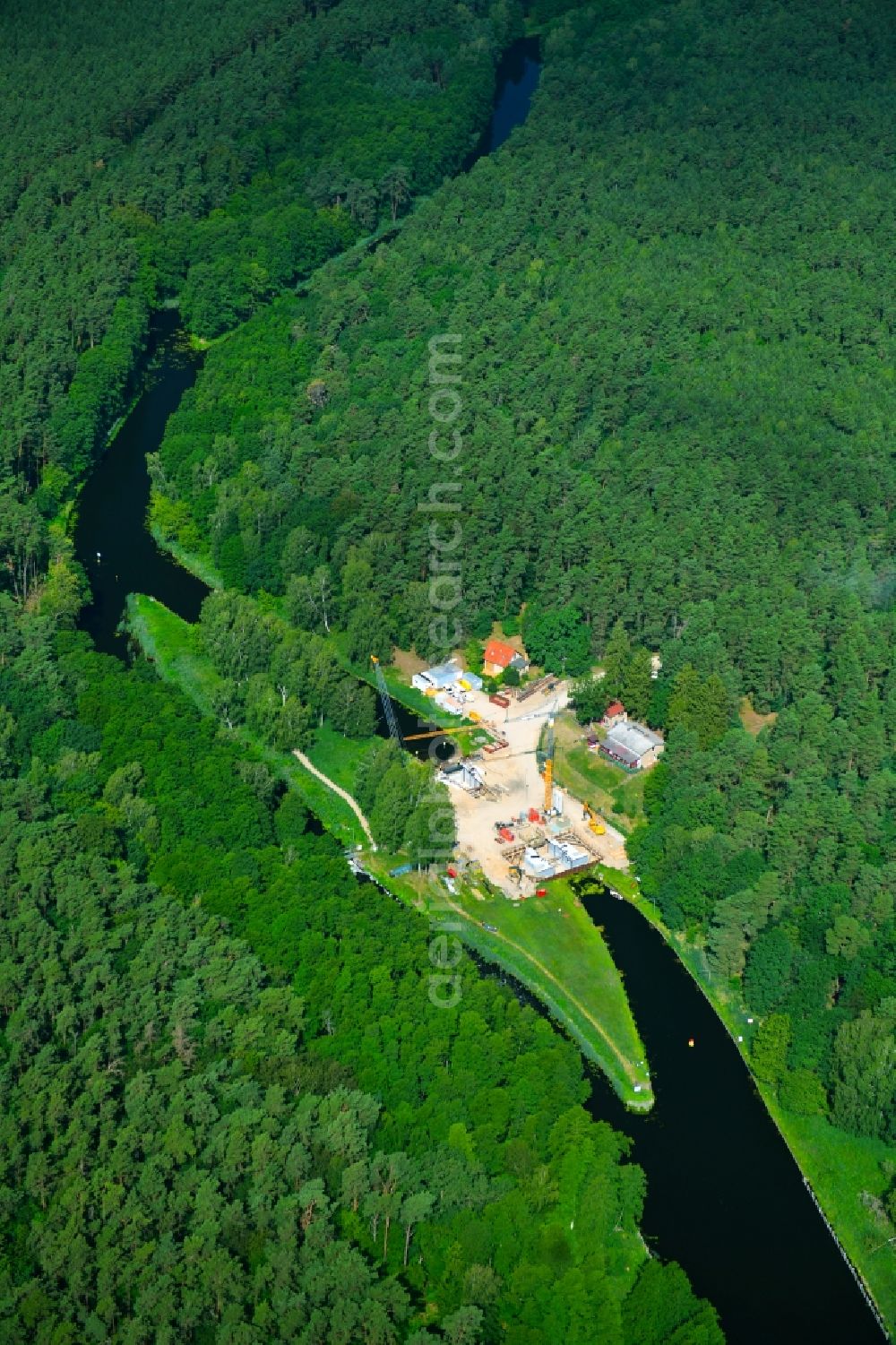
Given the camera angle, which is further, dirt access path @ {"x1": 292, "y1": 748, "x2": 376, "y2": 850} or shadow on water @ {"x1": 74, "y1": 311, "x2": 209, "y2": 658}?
shadow on water @ {"x1": 74, "y1": 311, "x2": 209, "y2": 658}

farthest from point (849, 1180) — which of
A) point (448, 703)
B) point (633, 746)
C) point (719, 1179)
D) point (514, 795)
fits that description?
point (448, 703)

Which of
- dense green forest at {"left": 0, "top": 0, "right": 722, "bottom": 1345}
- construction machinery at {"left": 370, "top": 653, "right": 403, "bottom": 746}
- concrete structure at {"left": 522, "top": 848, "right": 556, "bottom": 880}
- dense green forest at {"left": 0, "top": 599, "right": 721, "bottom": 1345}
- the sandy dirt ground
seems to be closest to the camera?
dense green forest at {"left": 0, "top": 599, "right": 721, "bottom": 1345}

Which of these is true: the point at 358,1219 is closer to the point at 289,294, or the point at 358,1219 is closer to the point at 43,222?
the point at 289,294

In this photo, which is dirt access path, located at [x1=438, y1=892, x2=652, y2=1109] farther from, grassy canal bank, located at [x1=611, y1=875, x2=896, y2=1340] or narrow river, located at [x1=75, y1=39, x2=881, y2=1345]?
grassy canal bank, located at [x1=611, y1=875, x2=896, y2=1340]

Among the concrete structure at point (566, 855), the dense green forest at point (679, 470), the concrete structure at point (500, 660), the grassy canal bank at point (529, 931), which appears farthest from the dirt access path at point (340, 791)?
the concrete structure at point (500, 660)

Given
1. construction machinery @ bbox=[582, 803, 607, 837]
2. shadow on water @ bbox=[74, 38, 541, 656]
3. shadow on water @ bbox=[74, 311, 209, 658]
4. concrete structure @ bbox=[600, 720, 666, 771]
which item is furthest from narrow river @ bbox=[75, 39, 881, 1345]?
shadow on water @ bbox=[74, 311, 209, 658]
